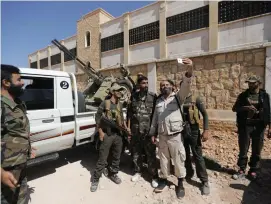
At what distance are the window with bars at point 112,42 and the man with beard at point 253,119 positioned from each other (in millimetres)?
10791

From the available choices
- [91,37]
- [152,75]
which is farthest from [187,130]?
[91,37]

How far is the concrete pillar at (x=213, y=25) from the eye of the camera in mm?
8359

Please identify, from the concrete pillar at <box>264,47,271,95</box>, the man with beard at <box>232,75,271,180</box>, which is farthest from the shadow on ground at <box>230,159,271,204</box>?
the concrete pillar at <box>264,47,271,95</box>

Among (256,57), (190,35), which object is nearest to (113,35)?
(190,35)

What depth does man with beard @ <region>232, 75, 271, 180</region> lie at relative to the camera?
311 centimetres

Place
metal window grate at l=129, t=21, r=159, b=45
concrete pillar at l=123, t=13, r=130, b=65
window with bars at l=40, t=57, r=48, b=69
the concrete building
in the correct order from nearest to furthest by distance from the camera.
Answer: the concrete building, metal window grate at l=129, t=21, r=159, b=45, concrete pillar at l=123, t=13, r=130, b=65, window with bars at l=40, t=57, r=48, b=69

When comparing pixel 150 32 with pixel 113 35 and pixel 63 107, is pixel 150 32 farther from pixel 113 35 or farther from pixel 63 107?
pixel 63 107

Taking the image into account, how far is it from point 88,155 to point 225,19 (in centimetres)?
843

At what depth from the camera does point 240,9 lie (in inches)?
307

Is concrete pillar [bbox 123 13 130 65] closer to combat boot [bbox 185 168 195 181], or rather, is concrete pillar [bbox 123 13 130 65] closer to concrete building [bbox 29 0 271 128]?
concrete building [bbox 29 0 271 128]

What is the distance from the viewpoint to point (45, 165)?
12.5 ft

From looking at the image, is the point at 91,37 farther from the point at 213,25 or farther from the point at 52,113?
the point at 52,113

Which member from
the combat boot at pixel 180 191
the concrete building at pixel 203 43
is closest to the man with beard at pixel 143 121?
the combat boot at pixel 180 191

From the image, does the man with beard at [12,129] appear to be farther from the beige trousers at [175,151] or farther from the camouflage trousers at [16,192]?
the beige trousers at [175,151]
